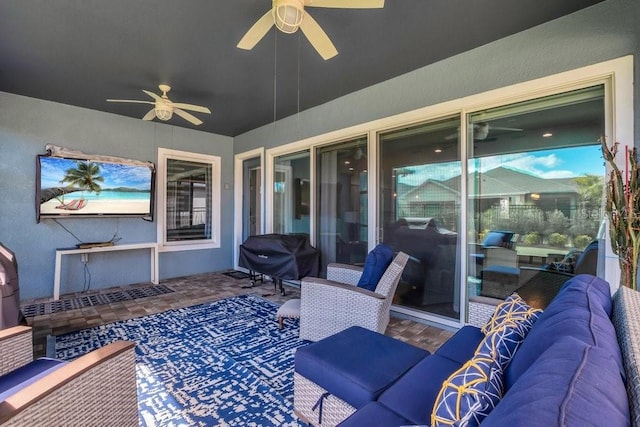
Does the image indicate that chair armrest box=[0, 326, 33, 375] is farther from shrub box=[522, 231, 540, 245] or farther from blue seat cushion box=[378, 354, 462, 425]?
shrub box=[522, 231, 540, 245]

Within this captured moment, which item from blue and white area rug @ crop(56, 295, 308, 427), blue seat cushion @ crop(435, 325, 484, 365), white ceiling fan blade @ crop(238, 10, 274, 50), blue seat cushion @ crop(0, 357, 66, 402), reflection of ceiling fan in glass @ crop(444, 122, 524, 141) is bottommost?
blue and white area rug @ crop(56, 295, 308, 427)

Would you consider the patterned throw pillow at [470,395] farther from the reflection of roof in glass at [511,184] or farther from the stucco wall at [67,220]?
the stucco wall at [67,220]

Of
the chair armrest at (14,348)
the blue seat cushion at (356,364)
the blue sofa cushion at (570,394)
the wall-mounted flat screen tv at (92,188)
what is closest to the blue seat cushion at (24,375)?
the chair armrest at (14,348)

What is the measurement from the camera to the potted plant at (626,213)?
1.95 m

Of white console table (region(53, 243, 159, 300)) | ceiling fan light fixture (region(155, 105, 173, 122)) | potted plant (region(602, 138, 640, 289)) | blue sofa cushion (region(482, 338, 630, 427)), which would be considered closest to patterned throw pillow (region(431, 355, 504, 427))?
blue sofa cushion (region(482, 338, 630, 427))

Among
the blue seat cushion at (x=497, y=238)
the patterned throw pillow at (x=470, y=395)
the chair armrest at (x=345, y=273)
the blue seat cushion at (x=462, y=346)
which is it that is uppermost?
the blue seat cushion at (x=497, y=238)

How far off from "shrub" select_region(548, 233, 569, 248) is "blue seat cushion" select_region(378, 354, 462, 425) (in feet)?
5.67

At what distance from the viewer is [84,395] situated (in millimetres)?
1176

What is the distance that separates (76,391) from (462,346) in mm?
1920

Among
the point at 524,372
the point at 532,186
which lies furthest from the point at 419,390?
the point at 532,186

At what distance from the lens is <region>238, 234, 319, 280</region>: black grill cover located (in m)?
4.04

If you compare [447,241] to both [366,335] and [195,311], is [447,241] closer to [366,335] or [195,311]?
[366,335]

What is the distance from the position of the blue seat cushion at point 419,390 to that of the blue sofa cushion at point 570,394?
0.65 m

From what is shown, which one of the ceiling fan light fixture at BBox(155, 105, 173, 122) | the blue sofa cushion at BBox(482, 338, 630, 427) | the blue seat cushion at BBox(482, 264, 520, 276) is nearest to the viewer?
the blue sofa cushion at BBox(482, 338, 630, 427)
